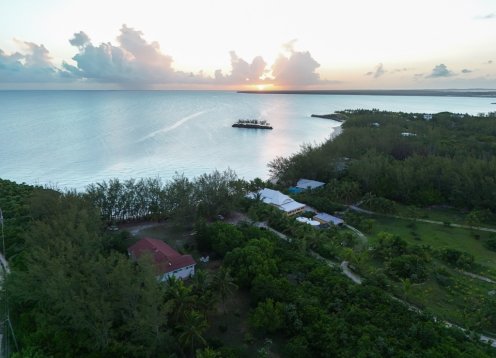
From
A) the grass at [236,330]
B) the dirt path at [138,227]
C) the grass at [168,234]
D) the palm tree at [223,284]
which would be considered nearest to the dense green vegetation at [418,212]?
the grass at [236,330]

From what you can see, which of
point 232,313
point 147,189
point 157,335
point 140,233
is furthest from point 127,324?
point 147,189

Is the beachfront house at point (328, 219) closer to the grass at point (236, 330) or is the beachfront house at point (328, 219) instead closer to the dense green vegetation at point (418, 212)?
the dense green vegetation at point (418, 212)

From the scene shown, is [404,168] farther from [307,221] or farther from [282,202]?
[307,221]

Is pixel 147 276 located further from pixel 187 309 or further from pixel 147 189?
pixel 147 189

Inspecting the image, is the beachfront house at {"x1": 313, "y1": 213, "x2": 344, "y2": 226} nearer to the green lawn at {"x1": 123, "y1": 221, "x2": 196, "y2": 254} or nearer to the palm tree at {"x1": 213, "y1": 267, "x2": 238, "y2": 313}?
the green lawn at {"x1": 123, "y1": 221, "x2": 196, "y2": 254}

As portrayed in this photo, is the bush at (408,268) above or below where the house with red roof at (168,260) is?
below
